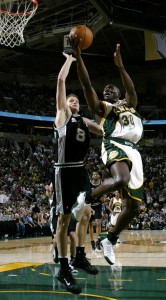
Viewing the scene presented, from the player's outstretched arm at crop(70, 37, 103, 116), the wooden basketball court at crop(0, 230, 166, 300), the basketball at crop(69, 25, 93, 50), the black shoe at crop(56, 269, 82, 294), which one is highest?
the basketball at crop(69, 25, 93, 50)

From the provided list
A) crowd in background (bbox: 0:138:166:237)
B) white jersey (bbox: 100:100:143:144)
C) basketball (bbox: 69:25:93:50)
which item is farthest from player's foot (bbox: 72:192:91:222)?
crowd in background (bbox: 0:138:166:237)

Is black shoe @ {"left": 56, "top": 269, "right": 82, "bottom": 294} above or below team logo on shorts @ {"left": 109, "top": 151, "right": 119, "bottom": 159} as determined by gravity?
below

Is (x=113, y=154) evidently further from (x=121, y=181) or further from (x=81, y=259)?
(x=81, y=259)

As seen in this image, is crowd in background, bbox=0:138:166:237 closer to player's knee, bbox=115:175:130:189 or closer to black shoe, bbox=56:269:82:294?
black shoe, bbox=56:269:82:294

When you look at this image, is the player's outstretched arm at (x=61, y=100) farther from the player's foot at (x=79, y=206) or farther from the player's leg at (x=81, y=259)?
the player's leg at (x=81, y=259)

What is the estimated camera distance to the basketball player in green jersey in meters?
4.91

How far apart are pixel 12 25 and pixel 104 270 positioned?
675 centimetres

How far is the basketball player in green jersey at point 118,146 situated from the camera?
4914 millimetres

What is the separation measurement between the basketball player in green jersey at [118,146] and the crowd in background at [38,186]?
1160 centimetres

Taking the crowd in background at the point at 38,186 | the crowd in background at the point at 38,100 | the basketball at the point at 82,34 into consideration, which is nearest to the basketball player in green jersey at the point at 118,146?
the basketball at the point at 82,34

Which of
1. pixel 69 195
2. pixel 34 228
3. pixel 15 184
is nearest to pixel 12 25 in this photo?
pixel 69 195

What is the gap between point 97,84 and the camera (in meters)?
34.3

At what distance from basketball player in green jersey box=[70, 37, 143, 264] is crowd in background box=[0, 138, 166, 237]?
11602mm

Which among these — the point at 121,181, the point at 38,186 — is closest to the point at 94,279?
the point at 121,181
